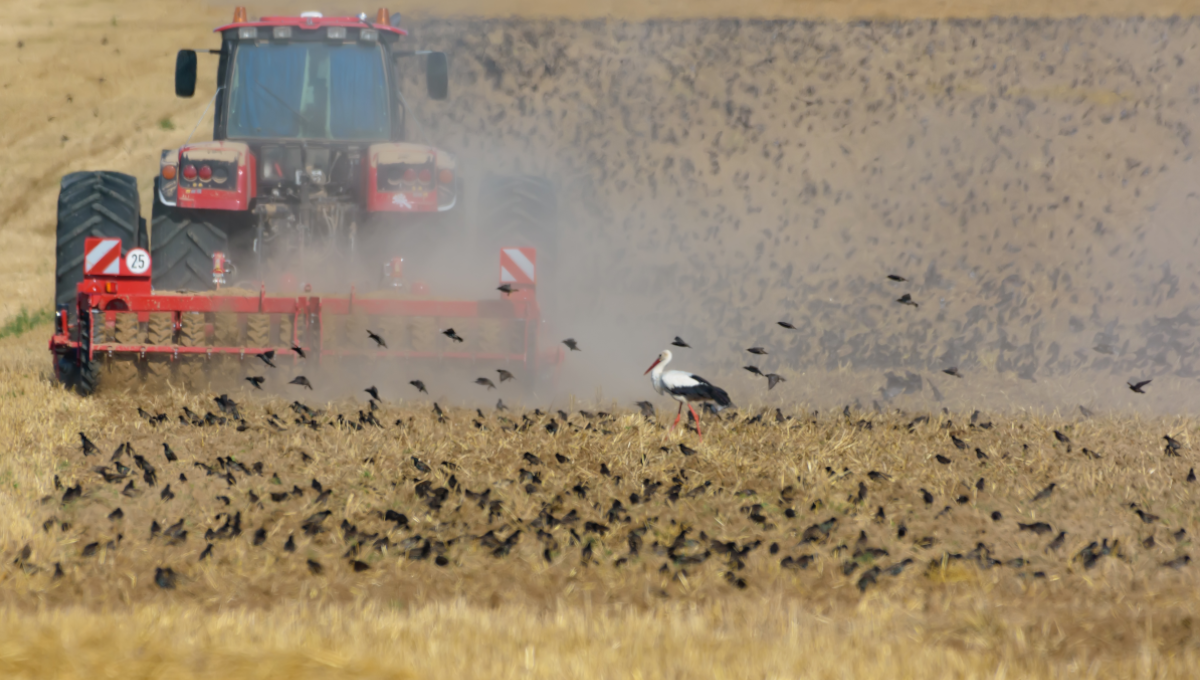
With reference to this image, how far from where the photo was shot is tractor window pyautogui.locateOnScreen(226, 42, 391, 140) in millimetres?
11516

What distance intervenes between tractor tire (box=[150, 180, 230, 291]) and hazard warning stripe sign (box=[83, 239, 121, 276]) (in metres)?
1.13

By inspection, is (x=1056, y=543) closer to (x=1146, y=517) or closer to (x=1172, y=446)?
(x=1146, y=517)

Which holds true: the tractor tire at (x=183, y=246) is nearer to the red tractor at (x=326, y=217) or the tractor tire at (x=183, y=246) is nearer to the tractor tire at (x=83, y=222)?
the red tractor at (x=326, y=217)

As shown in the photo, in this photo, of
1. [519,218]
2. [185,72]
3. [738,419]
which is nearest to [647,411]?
[738,419]

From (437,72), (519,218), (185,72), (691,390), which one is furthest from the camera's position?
(519,218)

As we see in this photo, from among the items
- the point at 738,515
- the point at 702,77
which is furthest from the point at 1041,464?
the point at 702,77

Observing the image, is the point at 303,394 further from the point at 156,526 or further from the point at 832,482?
the point at 832,482

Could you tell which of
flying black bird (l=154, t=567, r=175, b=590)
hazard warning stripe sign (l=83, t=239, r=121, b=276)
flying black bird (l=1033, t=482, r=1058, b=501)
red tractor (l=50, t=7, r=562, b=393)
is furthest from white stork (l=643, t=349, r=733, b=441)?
hazard warning stripe sign (l=83, t=239, r=121, b=276)

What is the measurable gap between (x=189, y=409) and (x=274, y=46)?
4.07 metres

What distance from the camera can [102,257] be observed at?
10.1 m

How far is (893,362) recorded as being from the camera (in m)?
15.6

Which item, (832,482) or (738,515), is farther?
(832,482)

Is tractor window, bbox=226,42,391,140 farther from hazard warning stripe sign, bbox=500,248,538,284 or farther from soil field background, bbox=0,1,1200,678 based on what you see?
soil field background, bbox=0,1,1200,678

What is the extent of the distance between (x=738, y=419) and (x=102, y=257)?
5.21 m
